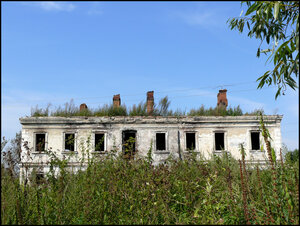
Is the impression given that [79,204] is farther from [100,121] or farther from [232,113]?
[232,113]

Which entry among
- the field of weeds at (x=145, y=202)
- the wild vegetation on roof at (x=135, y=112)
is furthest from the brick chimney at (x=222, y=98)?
the field of weeds at (x=145, y=202)

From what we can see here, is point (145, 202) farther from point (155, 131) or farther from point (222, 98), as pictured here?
point (222, 98)

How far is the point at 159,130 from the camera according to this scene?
20.0 metres

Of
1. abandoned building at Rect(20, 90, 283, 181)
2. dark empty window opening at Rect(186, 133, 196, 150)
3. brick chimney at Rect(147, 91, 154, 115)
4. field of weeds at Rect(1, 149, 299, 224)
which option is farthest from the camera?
dark empty window opening at Rect(186, 133, 196, 150)

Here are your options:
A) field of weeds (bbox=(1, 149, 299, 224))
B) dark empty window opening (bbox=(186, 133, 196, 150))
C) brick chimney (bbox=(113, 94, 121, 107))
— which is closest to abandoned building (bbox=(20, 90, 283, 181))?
dark empty window opening (bbox=(186, 133, 196, 150))

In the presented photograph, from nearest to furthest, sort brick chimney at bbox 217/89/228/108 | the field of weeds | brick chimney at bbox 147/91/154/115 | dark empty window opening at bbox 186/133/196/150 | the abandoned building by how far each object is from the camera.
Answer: the field of weeds
the abandoned building
brick chimney at bbox 147/91/154/115
dark empty window opening at bbox 186/133/196/150
brick chimney at bbox 217/89/228/108

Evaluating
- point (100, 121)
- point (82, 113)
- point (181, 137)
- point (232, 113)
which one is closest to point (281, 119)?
point (232, 113)

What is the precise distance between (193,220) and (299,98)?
9.02 feet

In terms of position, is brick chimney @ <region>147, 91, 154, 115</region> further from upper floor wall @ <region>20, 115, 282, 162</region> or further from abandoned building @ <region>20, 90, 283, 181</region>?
upper floor wall @ <region>20, 115, 282, 162</region>

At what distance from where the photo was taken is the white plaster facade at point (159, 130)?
19859mm

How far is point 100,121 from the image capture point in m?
19.9

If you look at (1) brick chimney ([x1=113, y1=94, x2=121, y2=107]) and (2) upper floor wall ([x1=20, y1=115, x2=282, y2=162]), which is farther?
(1) brick chimney ([x1=113, y1=94, x2=121, y2=107])

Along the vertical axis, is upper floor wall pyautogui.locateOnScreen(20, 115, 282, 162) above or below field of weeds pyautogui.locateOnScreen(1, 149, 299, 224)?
above

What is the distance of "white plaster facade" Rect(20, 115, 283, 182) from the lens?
65.2 ft
